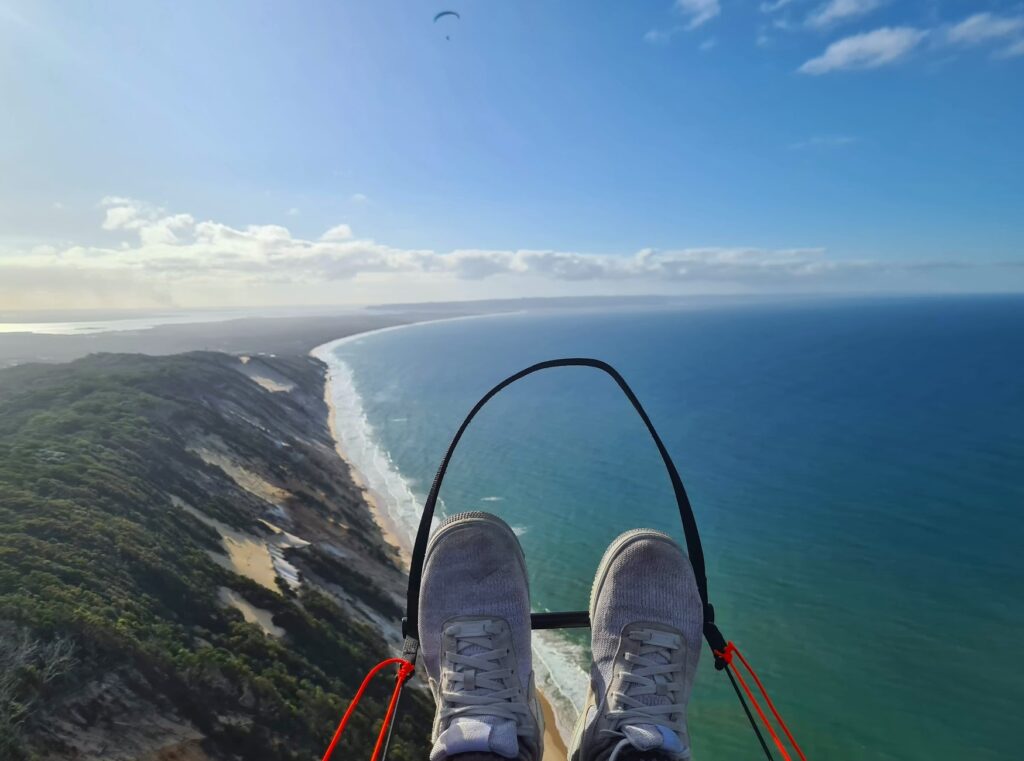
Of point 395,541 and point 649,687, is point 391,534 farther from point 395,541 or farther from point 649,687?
point 649,687

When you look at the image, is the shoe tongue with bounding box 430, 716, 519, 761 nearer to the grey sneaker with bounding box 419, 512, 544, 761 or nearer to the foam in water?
the grey sneaker with bounding box 419, 512, 544, 761

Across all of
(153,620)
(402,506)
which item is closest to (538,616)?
(153,620)

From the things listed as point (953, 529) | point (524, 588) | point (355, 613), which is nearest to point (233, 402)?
point (355, 613)

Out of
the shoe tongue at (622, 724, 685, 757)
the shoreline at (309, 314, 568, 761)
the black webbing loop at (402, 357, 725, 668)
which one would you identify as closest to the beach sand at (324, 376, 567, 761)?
the shoreline at (309, 314, 568, 761)

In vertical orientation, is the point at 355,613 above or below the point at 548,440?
above

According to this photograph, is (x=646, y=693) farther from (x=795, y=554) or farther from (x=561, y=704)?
(x=795, y=554)

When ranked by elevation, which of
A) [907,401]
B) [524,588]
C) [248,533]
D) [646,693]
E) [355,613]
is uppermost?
[524,588]

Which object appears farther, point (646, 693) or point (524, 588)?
point (524, 588)
